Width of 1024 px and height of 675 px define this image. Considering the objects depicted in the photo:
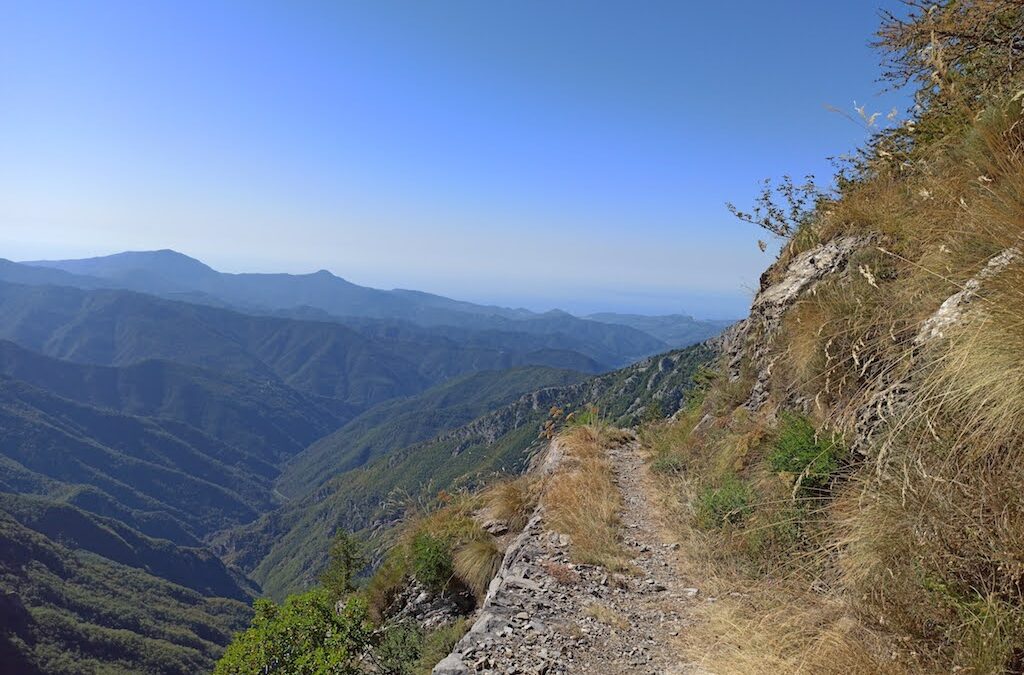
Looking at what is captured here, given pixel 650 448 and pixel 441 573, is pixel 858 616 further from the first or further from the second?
pixel 650 448

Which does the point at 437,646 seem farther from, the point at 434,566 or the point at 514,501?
the point at 514,501

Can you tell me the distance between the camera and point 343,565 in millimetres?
9469

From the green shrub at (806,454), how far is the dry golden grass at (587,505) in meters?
1.89

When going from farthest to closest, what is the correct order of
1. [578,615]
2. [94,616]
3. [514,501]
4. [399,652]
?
1. [94,616]
2. [514,501]
3. [399,652]
4. [578,615]

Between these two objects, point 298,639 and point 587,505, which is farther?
point 587,505

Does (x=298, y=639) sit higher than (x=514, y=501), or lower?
lower

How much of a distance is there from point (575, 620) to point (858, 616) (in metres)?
2.22

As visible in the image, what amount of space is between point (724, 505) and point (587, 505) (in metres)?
1.76

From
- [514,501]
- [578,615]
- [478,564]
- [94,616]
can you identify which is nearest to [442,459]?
[94,616]

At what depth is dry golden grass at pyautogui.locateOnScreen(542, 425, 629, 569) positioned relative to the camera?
566cm

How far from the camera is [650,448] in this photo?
406 inches

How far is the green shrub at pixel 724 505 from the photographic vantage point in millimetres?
5305

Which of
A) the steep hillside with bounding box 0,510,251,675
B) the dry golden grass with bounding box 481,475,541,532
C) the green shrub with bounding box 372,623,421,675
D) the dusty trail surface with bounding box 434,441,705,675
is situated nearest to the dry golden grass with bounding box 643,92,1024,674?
the dusty trail surface with bounding box 434,441,705,675

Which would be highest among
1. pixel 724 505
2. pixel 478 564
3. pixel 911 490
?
pixel 911 490
